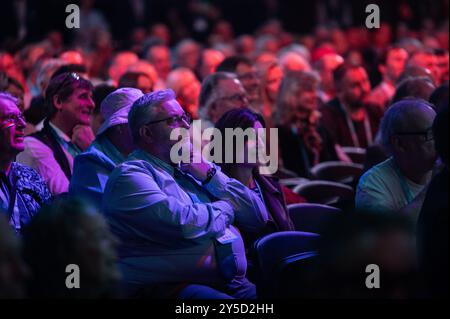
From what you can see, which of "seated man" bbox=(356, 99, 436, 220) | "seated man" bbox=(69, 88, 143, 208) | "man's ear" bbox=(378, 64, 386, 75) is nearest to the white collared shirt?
"seated man" bbox=(69, 88, 143, 208)

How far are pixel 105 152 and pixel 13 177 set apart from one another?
0.50 m

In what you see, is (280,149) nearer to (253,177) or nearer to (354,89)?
(354,89)

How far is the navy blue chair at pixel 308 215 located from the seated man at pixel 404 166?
42 centimetres

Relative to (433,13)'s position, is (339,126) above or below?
below

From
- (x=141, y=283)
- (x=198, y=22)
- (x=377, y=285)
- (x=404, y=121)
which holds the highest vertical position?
(x=198, y=22)

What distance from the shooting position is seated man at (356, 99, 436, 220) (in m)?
4.56

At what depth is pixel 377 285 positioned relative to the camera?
2.65 metres

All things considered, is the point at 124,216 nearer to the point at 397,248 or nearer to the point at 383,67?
the point at 397,248

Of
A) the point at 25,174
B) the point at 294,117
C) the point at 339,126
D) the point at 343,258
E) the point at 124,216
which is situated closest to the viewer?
the point at 343,258

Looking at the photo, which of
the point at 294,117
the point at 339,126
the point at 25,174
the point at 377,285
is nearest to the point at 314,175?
the point at 294,117

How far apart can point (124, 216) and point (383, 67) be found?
25.9 ft

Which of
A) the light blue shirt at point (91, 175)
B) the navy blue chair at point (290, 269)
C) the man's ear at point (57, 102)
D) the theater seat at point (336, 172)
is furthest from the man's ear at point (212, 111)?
the navy blue chair at point (290, 269)

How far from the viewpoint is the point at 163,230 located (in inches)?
161

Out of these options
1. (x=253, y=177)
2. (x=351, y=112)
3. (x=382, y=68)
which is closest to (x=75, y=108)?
(x=253, y=177)
